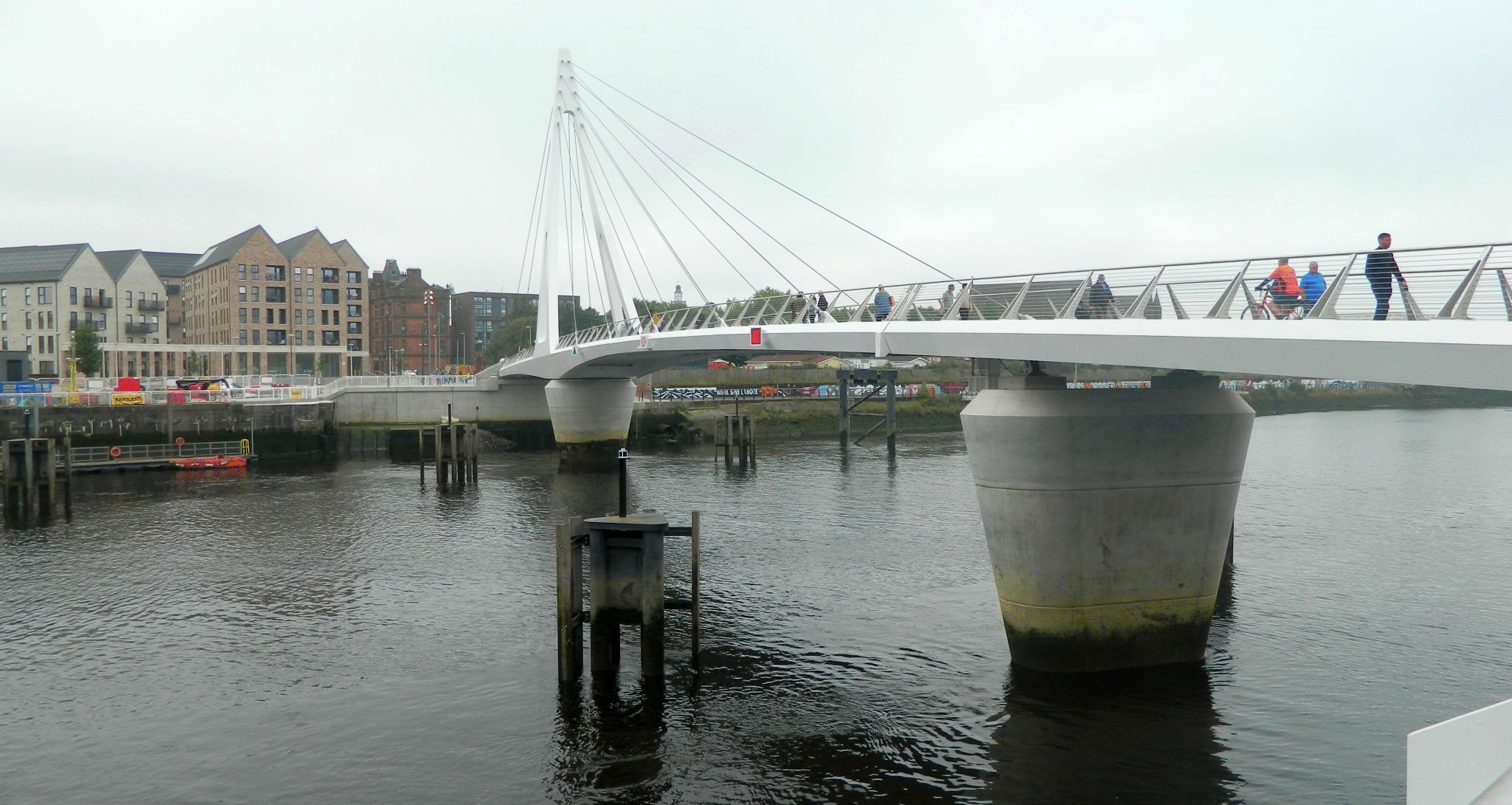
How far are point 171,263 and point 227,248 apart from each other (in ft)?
74.8

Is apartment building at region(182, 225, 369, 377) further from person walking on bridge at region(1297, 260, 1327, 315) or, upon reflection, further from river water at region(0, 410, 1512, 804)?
person walking on bridge at region(1297, 260, 1327, 315)

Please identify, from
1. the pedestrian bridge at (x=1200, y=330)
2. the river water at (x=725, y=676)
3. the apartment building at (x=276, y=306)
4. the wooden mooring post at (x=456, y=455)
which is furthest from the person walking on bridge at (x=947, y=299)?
the apartment building at (x=276, y=306)

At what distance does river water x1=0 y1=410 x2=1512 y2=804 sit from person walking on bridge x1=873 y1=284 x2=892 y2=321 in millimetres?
5352

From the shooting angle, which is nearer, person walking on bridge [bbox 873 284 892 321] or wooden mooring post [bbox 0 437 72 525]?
person walking on bridge [bbox 873 284 892 321]

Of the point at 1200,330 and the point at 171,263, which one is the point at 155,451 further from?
the point at 171,263

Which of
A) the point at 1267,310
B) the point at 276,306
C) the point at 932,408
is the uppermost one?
the point at 276,306

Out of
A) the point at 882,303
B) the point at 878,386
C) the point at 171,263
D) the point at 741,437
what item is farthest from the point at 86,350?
the point at 882,303

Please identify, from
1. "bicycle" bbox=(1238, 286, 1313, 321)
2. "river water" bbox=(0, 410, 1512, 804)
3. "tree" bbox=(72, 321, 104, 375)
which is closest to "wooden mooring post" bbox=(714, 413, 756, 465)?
"river water" bbox=(0, 410, 1512, 804)

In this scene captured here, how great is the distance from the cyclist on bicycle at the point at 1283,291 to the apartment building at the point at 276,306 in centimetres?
7973

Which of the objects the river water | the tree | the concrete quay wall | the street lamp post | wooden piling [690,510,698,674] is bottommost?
the river water

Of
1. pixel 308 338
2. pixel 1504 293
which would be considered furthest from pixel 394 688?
pixel 308 338

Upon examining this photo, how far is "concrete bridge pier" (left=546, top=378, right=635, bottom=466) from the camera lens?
5131cm

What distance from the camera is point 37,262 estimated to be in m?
80.8

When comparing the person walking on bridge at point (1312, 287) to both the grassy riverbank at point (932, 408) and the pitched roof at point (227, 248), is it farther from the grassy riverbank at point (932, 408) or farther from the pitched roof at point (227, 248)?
the pitched roof at point (227, 248)
